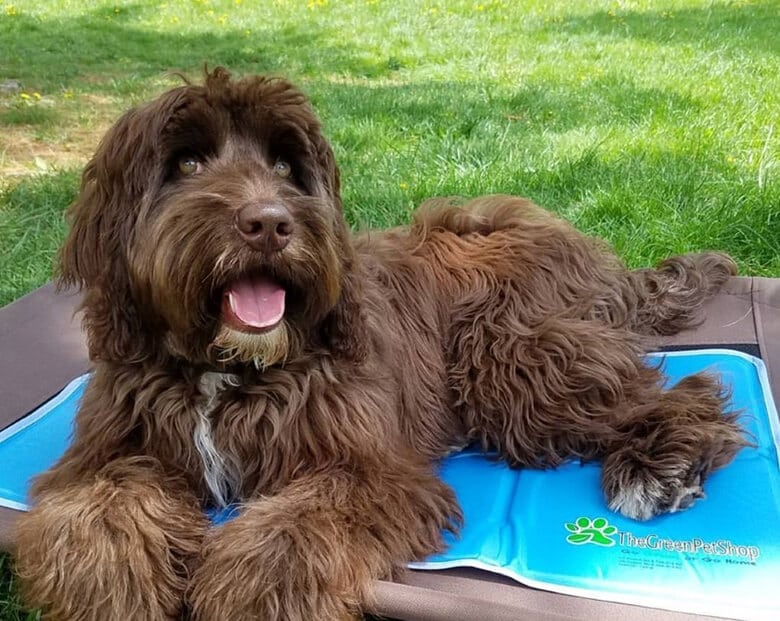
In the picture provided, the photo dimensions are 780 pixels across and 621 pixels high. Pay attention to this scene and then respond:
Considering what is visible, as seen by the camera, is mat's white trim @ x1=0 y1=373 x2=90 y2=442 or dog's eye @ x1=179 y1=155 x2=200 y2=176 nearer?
dog's eye @ x1=179 y1=155 x2=200 y2=176

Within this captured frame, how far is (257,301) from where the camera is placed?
2496mm

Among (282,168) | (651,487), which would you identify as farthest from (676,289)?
(282,168)

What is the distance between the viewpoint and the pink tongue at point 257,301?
8.09 ft

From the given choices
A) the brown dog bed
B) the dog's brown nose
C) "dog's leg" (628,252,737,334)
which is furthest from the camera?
"dog's leg" (628,252,737,334)

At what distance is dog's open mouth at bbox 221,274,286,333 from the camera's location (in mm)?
2463

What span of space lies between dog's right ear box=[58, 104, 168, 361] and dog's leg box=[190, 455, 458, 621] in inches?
25.9

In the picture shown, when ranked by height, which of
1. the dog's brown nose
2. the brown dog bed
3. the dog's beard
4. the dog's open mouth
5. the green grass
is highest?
the dog's brown nose

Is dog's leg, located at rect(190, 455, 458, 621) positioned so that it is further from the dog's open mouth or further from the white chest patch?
the dog's open mouth

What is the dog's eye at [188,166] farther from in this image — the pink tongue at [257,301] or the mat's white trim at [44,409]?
the mat's white trim at [44,409]

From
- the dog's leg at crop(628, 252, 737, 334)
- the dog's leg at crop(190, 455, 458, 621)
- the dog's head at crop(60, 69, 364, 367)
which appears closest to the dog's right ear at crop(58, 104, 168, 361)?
the dog's head at crop(60, 69, 364, 367)

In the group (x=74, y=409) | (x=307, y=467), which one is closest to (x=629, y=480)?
(x=307, y=467)

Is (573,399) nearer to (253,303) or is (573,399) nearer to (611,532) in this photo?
(611,532)

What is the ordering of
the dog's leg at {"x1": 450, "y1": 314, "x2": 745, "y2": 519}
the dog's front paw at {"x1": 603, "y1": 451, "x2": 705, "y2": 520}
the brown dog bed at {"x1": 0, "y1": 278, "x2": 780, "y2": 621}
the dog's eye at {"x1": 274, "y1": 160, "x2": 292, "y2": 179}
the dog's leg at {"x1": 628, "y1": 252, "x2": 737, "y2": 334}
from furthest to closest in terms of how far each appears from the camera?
the dog's leg at {"x1": 628, "y1": 252, "x2": 737, "y2": 334} → the dog's leg at {"x1": 450, "y1": 314, "x2": 745, "y2": 519} → the dog's front paw at {"x1": 603, "y1": 451, "x2": 705, "y2": 520} → the dog's eye at {"x1": 274, "y1": 160, "x2": 292, "y2": 179} → the brown dog bed at {"x1": 0, "y1": 278, "x2": 780, "y2": 621}

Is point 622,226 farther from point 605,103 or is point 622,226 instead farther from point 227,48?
point 227,48
